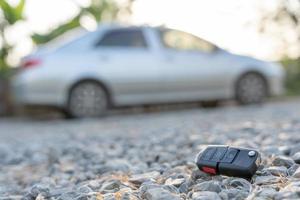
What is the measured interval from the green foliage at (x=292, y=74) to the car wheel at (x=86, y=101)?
5.96 meters

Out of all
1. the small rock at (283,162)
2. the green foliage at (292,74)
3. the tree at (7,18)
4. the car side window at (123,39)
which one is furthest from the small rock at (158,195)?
the green foliage at (292,74)

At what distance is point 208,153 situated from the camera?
273cm

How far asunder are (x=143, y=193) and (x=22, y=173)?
1.79m

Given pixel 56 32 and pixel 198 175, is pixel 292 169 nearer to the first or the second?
pixel 198 175

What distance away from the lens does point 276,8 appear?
498 inches

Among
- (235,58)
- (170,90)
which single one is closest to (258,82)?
(235,58)

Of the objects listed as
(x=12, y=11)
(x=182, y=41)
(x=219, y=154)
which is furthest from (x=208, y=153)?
(x=12, y=11)

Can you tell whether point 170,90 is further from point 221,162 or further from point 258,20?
point 221,162

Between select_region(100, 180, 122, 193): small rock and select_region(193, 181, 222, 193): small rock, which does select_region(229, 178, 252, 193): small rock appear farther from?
select_region(100, 180, 122, 193): small rock

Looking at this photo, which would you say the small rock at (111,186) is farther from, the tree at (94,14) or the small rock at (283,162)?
the tree at (94,14)

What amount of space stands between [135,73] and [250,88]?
5.89ft

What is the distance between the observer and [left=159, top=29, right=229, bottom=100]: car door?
8.74 m

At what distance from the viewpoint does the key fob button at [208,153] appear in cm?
270

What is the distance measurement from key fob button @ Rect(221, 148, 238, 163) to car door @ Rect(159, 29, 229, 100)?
6087mm
